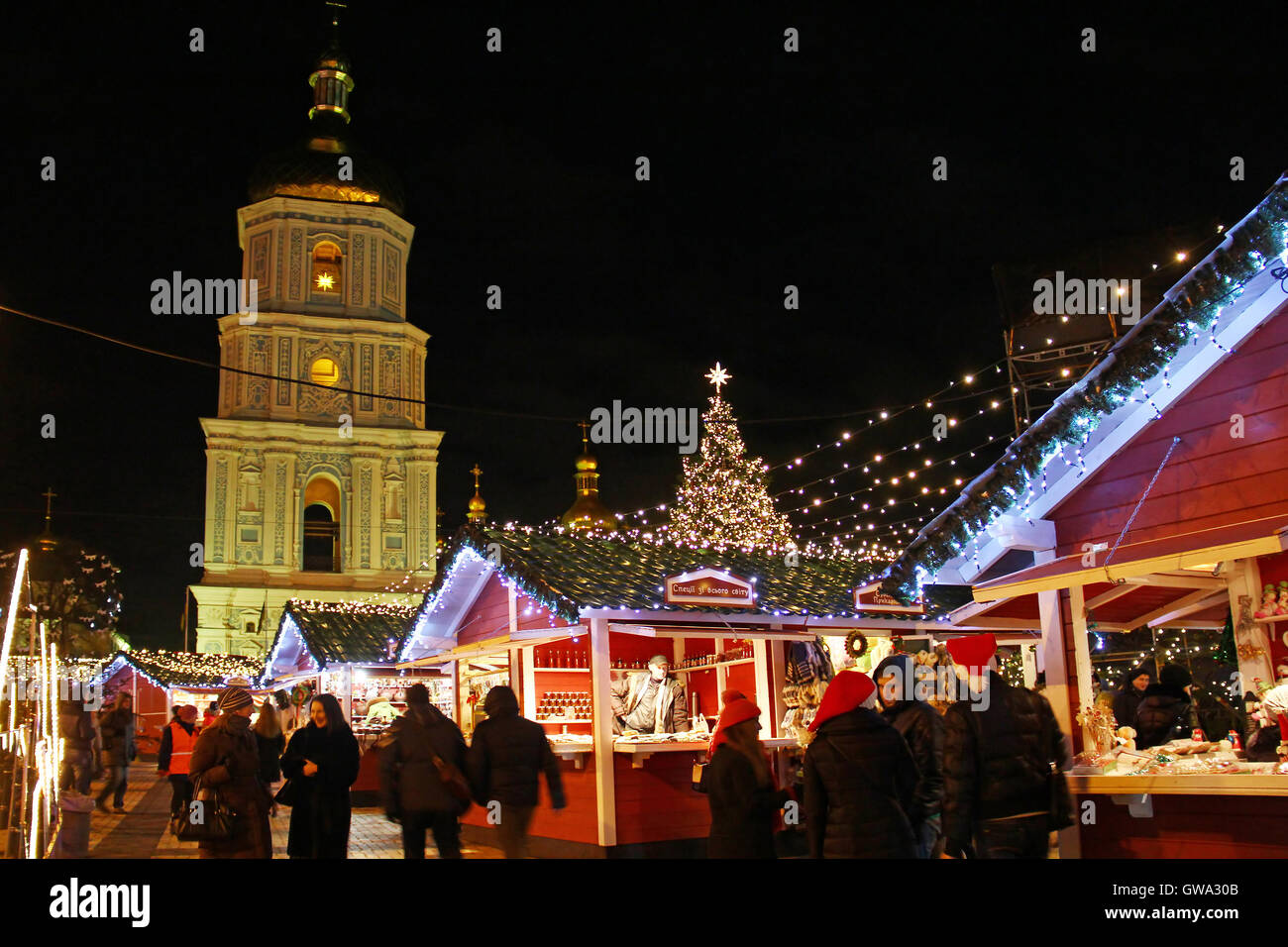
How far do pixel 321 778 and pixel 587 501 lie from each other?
42.1 m

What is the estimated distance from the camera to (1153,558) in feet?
25.6

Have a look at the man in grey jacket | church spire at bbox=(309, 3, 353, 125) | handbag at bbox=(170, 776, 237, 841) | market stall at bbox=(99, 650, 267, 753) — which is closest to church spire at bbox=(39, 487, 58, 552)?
market stall at bbox=(99, 650, 267, 753)

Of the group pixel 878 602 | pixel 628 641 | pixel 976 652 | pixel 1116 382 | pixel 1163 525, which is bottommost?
pixel 976 652

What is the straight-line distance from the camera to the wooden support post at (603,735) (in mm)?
12773

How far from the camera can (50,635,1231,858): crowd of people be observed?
6395 mm

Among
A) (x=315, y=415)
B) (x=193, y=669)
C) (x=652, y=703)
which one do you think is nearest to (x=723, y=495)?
(x=193, y=669)

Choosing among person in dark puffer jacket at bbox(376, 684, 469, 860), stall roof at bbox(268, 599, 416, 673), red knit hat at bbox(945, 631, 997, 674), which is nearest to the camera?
red knit hat at bbox(945, 631, 997, 674)

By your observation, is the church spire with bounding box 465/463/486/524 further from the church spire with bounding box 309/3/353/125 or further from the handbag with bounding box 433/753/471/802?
the handbag with bounding box 433/753/471/802

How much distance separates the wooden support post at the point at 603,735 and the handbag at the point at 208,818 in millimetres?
4911

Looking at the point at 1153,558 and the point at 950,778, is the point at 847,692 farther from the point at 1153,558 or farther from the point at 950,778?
the point at 1153,558

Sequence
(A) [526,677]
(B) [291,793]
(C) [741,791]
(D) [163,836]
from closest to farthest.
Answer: (C) [741,791]
(B) [291,793]
(A) [526,677]
(D) [163,836]

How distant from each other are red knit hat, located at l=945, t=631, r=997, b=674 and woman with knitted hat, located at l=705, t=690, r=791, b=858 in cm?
144

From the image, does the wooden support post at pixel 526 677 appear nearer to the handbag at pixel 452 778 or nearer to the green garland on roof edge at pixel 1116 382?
the handbag at pixel 452 778

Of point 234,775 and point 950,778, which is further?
point 234,775
